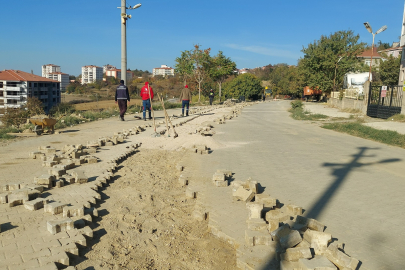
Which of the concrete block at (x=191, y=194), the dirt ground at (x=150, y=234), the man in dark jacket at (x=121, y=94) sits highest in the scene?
Result: the man in dark jacket at (x=121, y=94)

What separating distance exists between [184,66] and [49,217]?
28.4 meters

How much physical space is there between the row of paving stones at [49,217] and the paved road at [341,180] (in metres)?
3.07

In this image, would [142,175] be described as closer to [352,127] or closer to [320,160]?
[320,160]

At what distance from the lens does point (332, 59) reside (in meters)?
35.8

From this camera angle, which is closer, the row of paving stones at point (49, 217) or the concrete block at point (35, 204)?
the row of paving stones at point (49, 217)

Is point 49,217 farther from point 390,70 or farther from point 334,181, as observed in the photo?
point 390,70

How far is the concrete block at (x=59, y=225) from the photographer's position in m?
3.96

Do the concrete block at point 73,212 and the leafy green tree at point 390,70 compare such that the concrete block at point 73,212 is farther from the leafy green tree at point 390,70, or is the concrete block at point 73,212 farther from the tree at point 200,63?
the leafy green tree at point 390,70

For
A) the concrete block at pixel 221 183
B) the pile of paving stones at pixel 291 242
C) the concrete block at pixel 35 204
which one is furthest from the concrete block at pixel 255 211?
the concrete block at pixel 35 204

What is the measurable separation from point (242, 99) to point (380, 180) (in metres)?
43.7

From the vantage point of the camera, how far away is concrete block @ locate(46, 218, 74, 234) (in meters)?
3.96

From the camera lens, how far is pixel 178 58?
32.4m

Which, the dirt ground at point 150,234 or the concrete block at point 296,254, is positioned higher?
the concrete block at point 296,254

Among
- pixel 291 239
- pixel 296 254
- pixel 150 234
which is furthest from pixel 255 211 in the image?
pixel 150 234
